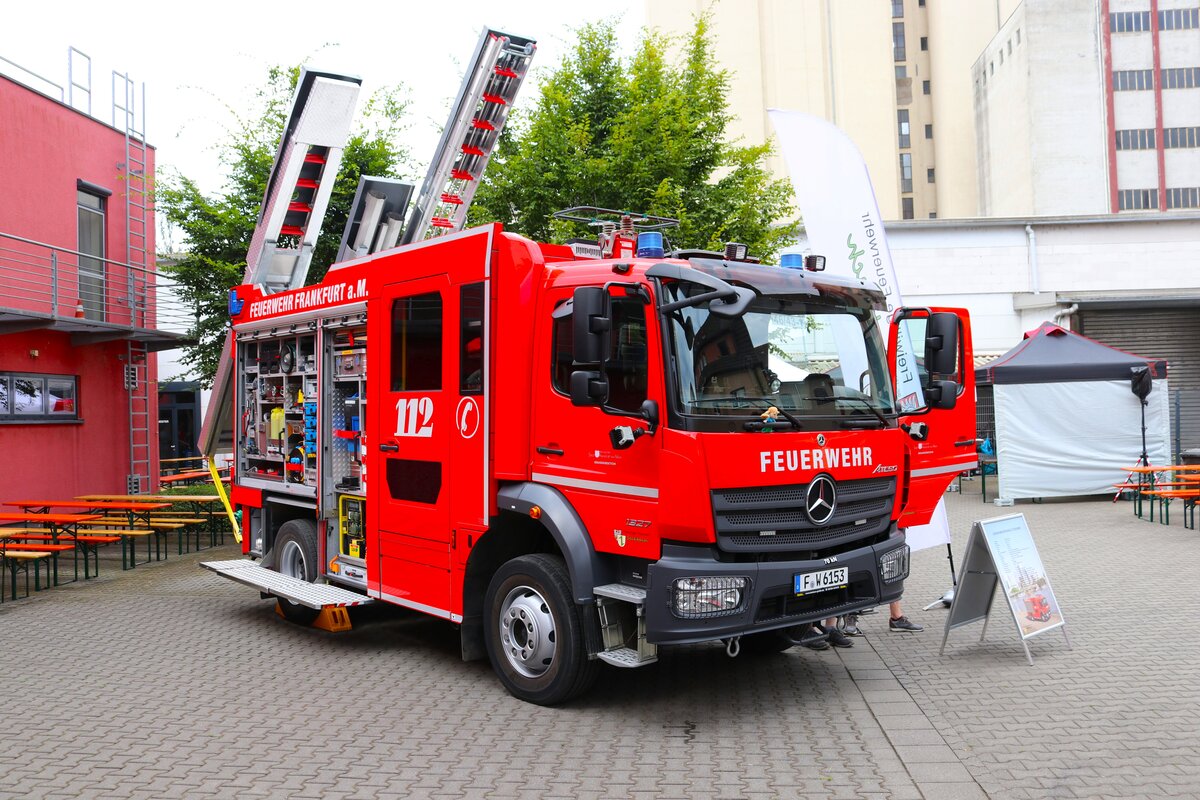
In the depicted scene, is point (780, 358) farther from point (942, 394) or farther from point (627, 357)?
point (942, 394)

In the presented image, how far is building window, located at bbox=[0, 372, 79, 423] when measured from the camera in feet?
46.8

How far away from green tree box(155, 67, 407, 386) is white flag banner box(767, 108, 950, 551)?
873 cm

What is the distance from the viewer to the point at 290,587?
8148 millimetres

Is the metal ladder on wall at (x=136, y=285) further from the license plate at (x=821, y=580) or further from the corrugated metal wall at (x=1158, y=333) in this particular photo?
the corrugated metal wall at (x=1158, y=333)

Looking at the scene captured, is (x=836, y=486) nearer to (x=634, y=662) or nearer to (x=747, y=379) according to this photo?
(x=747, y=379)

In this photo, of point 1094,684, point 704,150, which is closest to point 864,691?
point 1094,684

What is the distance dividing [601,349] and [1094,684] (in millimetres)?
4031

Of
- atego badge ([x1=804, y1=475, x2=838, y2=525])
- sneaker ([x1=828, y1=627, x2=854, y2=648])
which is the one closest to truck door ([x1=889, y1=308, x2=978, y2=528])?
sneaker ([x1=828, y1=627, x2=854, y2=648])

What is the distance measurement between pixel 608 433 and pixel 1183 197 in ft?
234

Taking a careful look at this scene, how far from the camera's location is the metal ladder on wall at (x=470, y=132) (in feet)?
27.8

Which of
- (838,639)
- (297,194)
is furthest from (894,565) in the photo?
(297,194)

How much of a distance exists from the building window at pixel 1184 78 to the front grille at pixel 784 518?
228ft

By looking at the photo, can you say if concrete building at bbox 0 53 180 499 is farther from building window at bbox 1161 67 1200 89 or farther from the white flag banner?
building window at bbox 1161 67 1200 89

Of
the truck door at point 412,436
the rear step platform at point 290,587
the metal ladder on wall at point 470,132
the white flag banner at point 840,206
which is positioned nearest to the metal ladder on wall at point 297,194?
the metal ladder on wall at point 470,132
